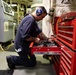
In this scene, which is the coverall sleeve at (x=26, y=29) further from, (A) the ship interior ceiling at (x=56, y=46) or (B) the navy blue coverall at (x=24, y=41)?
(A) the ship interior ceiling at (x=56, y=46)

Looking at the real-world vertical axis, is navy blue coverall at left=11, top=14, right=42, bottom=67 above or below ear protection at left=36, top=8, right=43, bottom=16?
below

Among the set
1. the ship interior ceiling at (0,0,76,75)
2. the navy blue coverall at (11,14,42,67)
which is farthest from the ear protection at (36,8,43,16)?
the ship interior ceiling at (0,0,76,75)

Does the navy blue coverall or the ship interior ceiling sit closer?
the ship interior ceiling

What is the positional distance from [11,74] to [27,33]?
0.70 m

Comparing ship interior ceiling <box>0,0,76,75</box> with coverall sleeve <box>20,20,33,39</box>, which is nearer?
ship interior ceiling <box>0,0,76,75</box>

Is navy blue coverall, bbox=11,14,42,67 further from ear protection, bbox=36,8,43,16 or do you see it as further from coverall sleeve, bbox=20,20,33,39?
ear protection, bbox=36,8,43,16

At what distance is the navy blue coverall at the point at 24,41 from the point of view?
87.9 inches

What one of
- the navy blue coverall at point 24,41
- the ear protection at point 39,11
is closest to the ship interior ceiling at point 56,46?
the navy blue coverall at point 24,41

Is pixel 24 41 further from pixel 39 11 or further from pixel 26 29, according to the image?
pixel 39 11

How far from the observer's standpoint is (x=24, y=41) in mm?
2414

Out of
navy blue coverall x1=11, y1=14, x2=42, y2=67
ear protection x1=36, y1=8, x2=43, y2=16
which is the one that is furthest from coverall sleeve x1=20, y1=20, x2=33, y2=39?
ear protection x1=36, y1=8, x2=43, y2=16

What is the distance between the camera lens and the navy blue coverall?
2.23 m

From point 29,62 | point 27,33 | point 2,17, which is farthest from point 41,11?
point 2,17

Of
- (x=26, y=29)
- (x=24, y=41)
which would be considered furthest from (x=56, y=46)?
(x=24, y=41)
